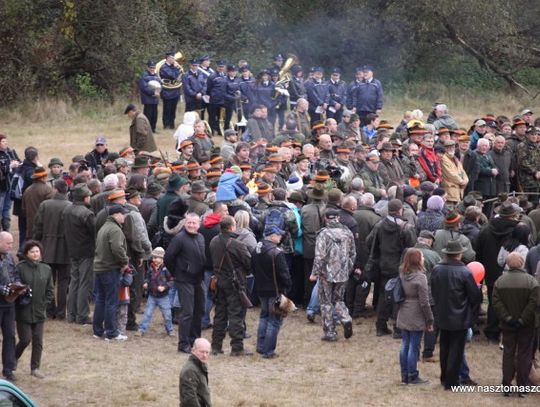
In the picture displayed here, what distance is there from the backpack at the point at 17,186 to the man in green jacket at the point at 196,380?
949 centimetres

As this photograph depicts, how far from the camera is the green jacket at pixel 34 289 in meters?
14.4

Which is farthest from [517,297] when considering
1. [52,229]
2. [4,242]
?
[52,229]

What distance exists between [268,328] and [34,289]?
3.00 m

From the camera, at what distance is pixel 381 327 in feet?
55.3

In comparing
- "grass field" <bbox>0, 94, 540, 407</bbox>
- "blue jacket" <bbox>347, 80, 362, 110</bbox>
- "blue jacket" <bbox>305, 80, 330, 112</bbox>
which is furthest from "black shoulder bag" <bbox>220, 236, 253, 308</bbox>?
"blue jacket" <bbox>305, 80, 330, 112</bbox>

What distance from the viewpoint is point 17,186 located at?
65.9 ft

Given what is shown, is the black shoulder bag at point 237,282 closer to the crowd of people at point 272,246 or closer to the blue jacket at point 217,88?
the crowd of people at point 272,246

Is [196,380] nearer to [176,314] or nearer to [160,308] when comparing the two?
[160,308]

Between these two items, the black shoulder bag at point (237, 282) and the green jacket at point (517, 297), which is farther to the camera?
the black shoulder bag at point (237, 282)

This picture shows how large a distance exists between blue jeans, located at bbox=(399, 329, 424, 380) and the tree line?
21.0 meters

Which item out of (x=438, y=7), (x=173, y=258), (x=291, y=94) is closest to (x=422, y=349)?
(x=173, y=258)

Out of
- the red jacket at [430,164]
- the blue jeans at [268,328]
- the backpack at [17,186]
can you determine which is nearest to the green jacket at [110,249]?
the blue jeans at [268,328]

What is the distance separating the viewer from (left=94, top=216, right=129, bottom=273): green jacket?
629 inches

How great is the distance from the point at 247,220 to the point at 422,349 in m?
2.75
